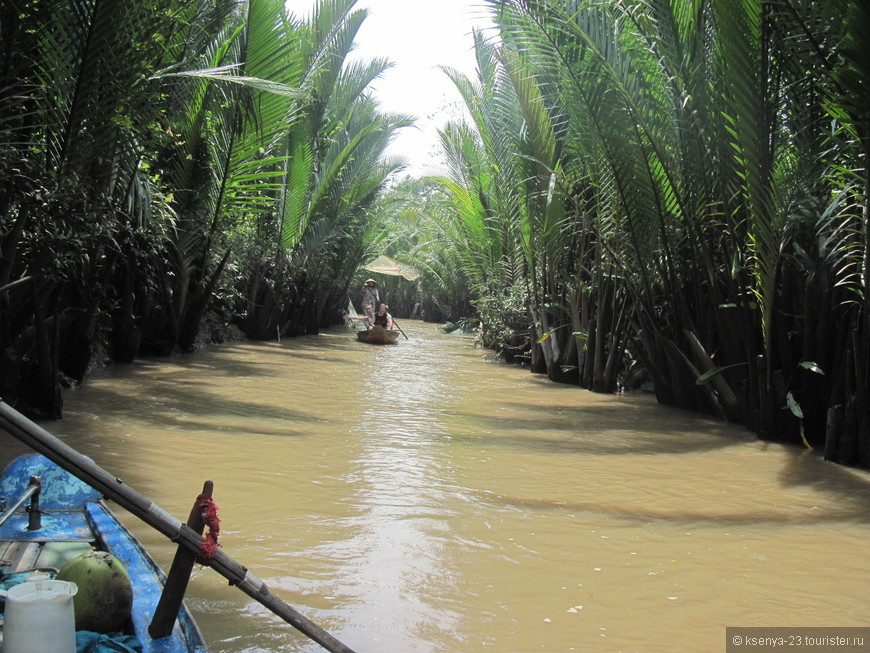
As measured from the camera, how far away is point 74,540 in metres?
3.00

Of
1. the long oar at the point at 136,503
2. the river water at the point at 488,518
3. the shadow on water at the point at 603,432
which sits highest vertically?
the long oar at the point at 136,503

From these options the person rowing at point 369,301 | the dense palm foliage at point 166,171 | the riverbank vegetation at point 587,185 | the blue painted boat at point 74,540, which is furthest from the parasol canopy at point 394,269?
the blue painted boat at point 74,540

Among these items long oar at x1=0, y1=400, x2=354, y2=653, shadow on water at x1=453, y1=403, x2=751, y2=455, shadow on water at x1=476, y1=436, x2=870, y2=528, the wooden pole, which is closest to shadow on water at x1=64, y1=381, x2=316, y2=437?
shadow on water at x1=453, y1=403, x2=751, y2=455

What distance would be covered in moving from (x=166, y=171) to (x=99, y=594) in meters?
9.56

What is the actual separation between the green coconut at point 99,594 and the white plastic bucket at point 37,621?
275mm

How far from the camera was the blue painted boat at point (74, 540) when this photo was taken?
235 cm

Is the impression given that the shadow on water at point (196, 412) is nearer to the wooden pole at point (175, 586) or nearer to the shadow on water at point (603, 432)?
the shadow on water at point (603, 432)

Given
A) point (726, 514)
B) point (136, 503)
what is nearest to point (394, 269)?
point (726, 514)

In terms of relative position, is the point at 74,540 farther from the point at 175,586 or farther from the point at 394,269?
the point at 394,269

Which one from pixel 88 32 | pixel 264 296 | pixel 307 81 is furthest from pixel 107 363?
pixel 264 296

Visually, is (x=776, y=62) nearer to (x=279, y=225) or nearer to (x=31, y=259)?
(x=31, y=259)

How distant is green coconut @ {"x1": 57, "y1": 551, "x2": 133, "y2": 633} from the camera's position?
2.32 metres

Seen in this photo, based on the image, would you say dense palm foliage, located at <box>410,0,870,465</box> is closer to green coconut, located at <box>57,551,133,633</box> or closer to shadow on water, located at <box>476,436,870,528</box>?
shadow on water, located at <box>476,436,870,528</box>

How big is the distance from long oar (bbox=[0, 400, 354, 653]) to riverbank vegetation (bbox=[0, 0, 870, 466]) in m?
2.11
